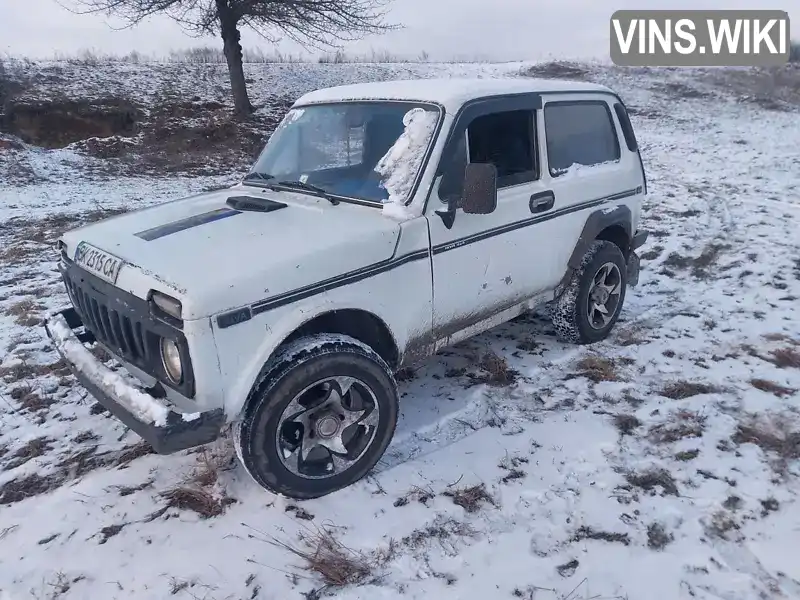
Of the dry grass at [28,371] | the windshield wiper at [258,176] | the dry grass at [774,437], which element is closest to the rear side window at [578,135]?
the windshield wiper at [258,176]

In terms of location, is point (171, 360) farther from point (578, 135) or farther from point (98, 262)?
point (578, 135)

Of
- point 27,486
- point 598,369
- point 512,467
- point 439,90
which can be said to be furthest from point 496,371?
point 27,486

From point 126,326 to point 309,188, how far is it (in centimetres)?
137

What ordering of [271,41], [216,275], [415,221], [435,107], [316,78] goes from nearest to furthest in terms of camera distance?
[216,275] → [415,221] → [435,107] → [271,41] → [316,78]

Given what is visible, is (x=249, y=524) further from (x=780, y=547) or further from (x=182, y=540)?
(x=780, y=547)

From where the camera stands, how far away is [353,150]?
12.2ft

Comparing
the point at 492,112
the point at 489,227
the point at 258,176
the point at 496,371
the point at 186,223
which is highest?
the point at 492,112

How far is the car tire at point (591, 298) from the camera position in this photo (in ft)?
15.3

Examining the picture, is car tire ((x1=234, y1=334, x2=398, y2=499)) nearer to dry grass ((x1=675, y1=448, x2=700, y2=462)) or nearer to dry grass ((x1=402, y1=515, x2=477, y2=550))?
dry grass ((x1=402, y1=515, x2=477, y2=550))

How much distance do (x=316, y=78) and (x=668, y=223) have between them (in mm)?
16142

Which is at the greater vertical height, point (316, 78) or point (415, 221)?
point (316, 78)

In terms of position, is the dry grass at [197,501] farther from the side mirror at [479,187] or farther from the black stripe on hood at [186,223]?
the side mirror at [479,187]

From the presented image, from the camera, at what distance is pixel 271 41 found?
17.6 m

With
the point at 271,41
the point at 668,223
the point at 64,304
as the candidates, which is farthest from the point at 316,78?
the point at 64,304
